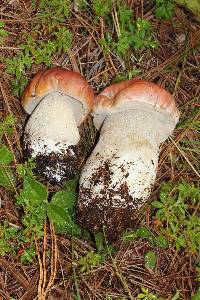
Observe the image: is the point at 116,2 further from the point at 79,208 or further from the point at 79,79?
the point at 79,208

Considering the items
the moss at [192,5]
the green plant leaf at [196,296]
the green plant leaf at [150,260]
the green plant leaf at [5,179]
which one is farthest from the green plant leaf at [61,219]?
the moss at [192,5]

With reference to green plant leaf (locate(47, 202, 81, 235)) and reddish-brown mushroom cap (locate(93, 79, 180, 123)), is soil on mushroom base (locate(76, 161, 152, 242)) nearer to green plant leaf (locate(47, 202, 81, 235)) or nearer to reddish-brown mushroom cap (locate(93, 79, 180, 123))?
green plant leaf (locate(47, 202, 81, 235))

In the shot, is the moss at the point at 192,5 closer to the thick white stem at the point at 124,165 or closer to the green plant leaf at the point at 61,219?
the thick white stem at the point at 124,165

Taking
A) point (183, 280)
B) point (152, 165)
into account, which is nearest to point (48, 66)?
point (152, 165)

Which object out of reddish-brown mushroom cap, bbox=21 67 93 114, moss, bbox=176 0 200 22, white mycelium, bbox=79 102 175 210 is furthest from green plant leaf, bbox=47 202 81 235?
moss, bbox=176 0 200 22

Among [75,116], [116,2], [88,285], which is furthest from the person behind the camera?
[116,2]

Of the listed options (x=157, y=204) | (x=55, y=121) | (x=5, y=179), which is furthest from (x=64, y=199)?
(x=157, y=204)

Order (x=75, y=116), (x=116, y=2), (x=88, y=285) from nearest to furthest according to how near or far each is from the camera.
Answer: (x=88, y=285)
(x=75, y=116)
(x=116, y=2)
